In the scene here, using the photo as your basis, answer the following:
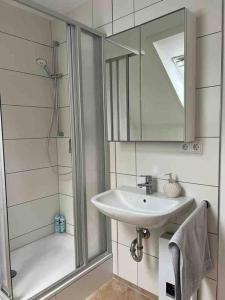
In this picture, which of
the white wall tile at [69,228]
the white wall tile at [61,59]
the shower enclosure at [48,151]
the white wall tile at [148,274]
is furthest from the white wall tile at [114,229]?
the white wall tile at [61,59]

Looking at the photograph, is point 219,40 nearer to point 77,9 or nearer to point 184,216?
point 184,216

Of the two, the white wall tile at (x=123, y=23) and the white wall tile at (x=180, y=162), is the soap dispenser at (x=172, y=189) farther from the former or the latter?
the white wall tile at (x=123, y=23)

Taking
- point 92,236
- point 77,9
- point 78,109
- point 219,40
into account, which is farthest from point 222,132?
point 77,9

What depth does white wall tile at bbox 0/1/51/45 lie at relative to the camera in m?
1.90

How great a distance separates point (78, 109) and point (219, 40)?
0.98m

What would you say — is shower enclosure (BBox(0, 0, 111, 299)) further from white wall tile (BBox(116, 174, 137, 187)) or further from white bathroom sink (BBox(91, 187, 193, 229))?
white bathroom sink (BBox(91, 187, 193, 229))

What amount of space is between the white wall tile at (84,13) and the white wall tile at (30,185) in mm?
1365

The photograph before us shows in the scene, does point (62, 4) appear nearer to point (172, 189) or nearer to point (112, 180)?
point (112, 180)

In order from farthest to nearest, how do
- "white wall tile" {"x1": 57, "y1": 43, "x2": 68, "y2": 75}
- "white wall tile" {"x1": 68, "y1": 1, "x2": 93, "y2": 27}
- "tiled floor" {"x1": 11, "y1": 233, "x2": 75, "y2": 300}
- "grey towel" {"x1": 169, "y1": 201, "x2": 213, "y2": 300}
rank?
"white wall tile" {"x1": 57, "y1": 43, "x2": 68, "y2": 75} → "white wall tile" {"x1": 68, "y1": 1, "x2": 93, "y2": 27} → "tiled floor" {"x1": 11, "y1": 233, "x2": 75, "y2": 300} → "grey towel" {"x1": 169, "y1": 201, "x2": 213, "y2": 300}

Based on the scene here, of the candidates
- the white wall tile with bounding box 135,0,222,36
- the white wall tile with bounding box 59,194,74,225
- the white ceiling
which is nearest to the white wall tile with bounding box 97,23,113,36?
the white ceiling

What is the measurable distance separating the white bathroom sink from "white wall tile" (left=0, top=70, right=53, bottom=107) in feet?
3.64

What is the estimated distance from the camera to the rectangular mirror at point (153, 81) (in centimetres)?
137

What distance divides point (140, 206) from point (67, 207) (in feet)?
3.20

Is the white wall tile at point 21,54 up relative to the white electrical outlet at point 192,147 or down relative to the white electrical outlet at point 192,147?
up
